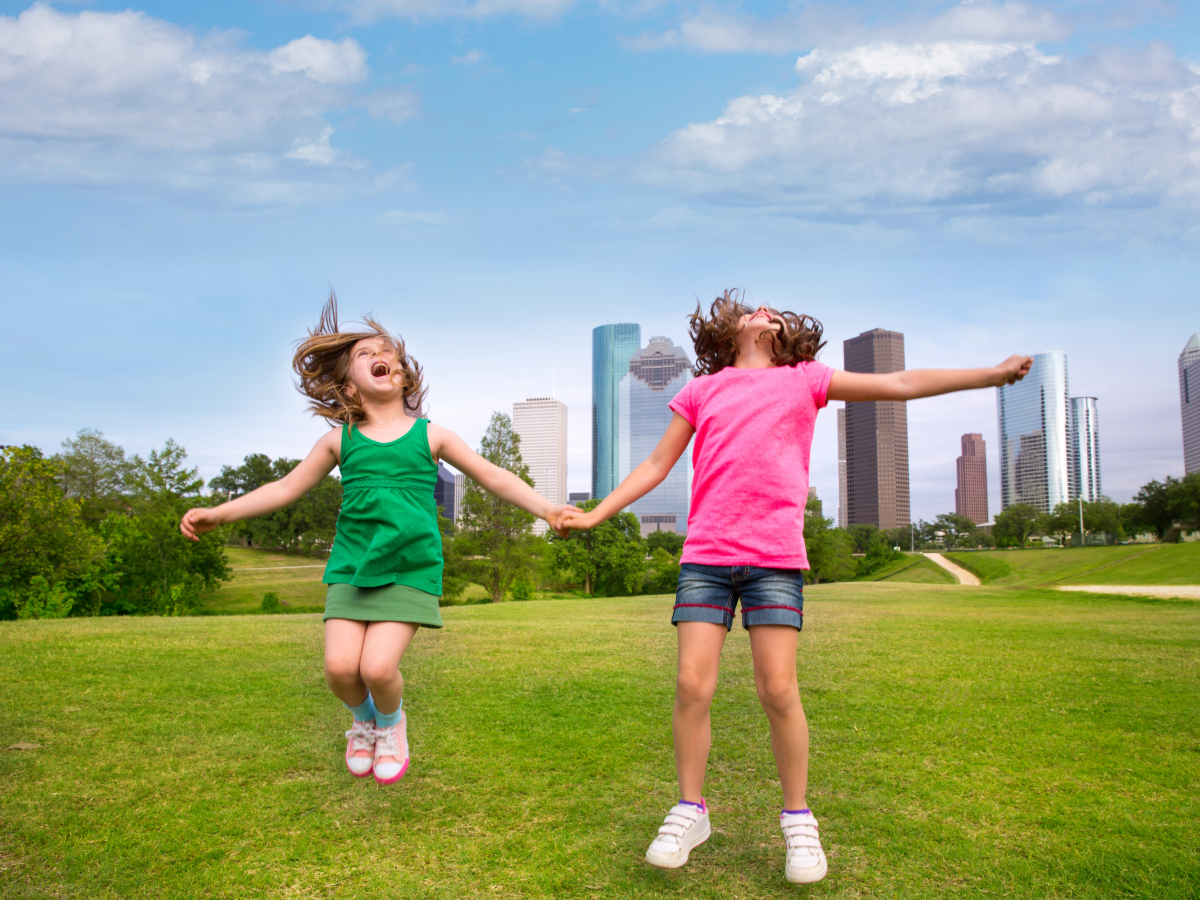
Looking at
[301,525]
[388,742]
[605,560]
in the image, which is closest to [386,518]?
[388,742]

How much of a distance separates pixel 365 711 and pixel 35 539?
101ft

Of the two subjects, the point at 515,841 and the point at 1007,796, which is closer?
the point at 515,841

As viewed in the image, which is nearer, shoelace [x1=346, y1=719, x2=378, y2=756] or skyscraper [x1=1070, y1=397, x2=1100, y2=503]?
shoelace [x1=346, y1=719, x2=378, y2=756]

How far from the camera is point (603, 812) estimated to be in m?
3.67

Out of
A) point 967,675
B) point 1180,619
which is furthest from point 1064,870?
point 1180,619

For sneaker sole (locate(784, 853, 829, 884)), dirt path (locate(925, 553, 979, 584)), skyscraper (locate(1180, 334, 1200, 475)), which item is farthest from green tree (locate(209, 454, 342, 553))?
skyscraper (locate(1180, 334, 1200, 475))

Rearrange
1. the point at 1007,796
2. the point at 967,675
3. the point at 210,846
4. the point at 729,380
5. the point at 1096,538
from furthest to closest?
the point at 1096,538 → the point at 967,675 → the point at 1007,796 → the point at 729,380 → the point at 210,846

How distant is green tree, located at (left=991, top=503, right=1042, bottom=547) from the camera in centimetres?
10821

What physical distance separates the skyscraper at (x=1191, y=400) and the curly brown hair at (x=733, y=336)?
7545 inches

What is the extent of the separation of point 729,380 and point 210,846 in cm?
299

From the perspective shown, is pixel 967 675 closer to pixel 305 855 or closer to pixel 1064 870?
pixel 1064 870

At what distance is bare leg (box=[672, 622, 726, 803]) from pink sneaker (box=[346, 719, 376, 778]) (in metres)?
1.62

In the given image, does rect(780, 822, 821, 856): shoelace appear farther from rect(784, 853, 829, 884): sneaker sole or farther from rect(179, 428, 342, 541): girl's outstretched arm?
rect(179, 428, 342, 541): girl's outstretched arm

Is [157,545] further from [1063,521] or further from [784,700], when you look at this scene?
[1063,521]
